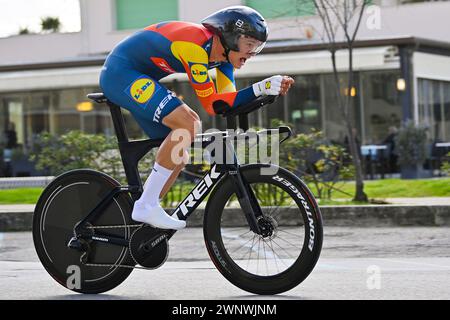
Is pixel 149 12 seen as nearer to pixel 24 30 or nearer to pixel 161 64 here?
pixel 24 30

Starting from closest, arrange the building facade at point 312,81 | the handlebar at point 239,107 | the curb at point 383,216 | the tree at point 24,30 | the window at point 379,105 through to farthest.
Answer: the handlebar at point 239,107 < the curb at point 383,216 < the building facade at point 312,81 < the window at point 379,105 < the tree at point 24,30

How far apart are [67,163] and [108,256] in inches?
300

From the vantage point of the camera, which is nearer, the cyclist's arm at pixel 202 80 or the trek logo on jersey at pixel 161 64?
the cyclist's arm at pixel 202 80

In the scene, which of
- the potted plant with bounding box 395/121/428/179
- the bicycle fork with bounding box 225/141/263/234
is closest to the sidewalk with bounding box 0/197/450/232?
the bicycle fork with bounding box 225/141/263/234

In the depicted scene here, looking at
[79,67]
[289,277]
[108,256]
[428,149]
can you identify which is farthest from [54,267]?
[79,67]

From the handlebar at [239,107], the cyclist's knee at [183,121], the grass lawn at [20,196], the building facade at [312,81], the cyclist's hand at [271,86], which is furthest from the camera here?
the building facade at [312,81]

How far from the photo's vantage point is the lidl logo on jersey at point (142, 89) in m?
5.39

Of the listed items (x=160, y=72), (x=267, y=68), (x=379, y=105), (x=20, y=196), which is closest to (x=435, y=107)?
(x=379, y=105)

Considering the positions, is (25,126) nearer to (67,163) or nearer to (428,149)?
(428,149)

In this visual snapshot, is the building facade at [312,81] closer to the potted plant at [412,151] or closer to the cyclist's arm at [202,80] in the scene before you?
the potted plant at [412,151]

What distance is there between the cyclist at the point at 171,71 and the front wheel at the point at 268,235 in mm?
250

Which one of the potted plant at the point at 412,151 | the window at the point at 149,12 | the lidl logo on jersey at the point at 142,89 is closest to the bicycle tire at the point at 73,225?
the lidl logo on jersey at the point at 142,89

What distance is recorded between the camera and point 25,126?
90.3 ft

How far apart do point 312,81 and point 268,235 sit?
1967 cm
